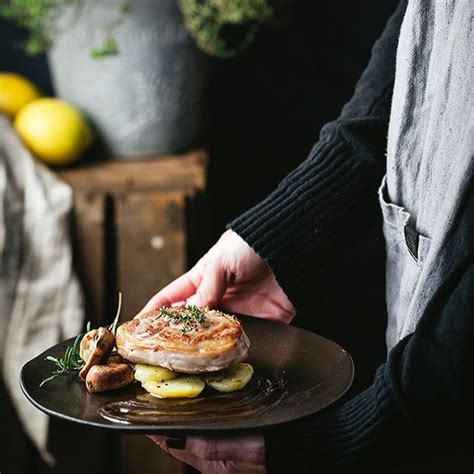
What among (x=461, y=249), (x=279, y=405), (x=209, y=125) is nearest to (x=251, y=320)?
(x=279, y=405)

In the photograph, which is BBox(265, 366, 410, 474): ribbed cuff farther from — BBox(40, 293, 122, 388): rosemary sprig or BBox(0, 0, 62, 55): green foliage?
BBox(0, 0, 62, 55): green foliage

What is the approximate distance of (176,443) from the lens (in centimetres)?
100

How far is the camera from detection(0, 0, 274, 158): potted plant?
195 cm

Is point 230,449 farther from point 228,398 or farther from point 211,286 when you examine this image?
point 211,286

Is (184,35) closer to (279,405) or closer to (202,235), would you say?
(202,235)

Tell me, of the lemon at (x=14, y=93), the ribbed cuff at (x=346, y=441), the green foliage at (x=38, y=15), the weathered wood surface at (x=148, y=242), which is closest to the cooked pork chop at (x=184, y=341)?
the ribbed cuff at (x=346, y=441)

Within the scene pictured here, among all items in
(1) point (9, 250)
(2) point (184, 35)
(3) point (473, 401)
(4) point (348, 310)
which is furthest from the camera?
(4) point (348, 310)

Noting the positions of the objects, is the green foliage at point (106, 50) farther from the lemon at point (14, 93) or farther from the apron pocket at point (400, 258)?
the apron pocket at point (400, 258)

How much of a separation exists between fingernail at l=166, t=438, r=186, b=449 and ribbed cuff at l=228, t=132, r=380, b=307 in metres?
0.35

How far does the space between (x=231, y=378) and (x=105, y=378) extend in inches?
5.9

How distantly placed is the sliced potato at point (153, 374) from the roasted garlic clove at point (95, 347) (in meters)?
0.05

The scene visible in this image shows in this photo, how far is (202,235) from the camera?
2.11 metres

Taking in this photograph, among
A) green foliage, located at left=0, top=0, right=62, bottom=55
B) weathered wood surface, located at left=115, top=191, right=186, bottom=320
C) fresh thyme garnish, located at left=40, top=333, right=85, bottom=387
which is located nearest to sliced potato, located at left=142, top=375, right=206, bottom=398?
fresh thyme garnish, located at left=40, top=333, right=85, bottom=387

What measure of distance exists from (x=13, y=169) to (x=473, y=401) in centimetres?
130
